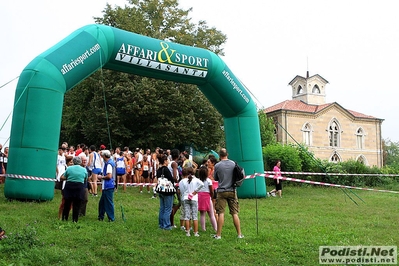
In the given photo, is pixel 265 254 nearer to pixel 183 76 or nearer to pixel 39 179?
pixel 39 179

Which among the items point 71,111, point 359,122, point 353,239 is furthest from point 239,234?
point 359,122

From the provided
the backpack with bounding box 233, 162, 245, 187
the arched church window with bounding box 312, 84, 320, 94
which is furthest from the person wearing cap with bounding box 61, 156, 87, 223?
the arched church window with bounding box 312, 84, 320, 94

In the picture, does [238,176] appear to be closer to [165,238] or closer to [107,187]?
[165,238]

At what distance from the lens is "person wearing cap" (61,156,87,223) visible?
31.8 ft

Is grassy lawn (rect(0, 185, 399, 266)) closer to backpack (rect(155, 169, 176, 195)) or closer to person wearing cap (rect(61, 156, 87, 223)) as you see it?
person wearing cap (rect(61, 156, 87, 223))

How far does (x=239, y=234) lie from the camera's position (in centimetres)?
920

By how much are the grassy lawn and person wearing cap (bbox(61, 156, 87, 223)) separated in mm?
331

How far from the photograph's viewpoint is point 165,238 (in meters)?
8.90

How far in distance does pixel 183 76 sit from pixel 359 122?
134 ft

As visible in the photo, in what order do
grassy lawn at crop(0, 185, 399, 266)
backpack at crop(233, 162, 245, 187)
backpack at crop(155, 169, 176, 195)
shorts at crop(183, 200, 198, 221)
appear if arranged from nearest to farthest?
grassy lawn at crop(0, 185, 399, 266), backpack at crop(233, 162, 245, 187), shorts at crop(183, 200, 198, 221), backpack at crop(155, 169, 176, 195)

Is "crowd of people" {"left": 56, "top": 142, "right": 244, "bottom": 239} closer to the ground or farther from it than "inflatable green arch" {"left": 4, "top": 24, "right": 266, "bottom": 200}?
closer to the ground

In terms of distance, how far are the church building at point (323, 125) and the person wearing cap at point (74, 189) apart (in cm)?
3779

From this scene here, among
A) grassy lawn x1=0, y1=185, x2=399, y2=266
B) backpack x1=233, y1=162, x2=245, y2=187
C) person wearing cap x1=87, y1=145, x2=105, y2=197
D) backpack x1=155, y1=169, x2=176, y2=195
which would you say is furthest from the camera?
person wearing cap x1=87, y1=145, x2=105, y2=197

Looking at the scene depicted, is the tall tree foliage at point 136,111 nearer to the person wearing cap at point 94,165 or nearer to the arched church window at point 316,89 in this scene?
the person wearing cap at point 94,165
